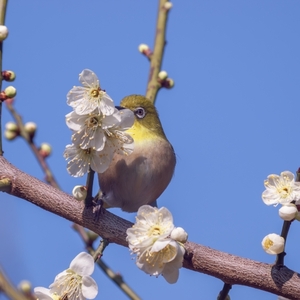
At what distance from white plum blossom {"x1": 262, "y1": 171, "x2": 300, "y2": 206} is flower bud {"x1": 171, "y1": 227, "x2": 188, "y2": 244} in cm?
55

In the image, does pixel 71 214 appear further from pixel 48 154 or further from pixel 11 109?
pixel 11 109

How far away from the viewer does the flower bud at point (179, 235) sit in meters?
2.53

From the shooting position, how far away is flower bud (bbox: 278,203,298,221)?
8.49 feet

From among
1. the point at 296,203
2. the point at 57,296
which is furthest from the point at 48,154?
the point at 296,203

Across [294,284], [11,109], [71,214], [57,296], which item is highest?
[11,109]

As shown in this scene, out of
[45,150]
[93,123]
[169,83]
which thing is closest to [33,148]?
[45,150]

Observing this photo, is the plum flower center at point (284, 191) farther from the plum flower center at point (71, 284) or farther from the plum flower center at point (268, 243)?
the plum flower center at point (71, 284)

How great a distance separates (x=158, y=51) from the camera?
4348mm

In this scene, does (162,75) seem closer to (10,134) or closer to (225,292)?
(10,134)

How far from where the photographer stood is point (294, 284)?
261 centimetres

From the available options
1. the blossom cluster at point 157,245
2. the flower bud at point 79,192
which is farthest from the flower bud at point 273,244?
the flower bud at point 79,192

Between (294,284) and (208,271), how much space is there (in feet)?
1.39

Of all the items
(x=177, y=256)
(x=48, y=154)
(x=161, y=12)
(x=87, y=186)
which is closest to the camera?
(x=177, y=256)

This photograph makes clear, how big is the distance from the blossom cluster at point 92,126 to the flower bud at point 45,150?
1.11 metres
